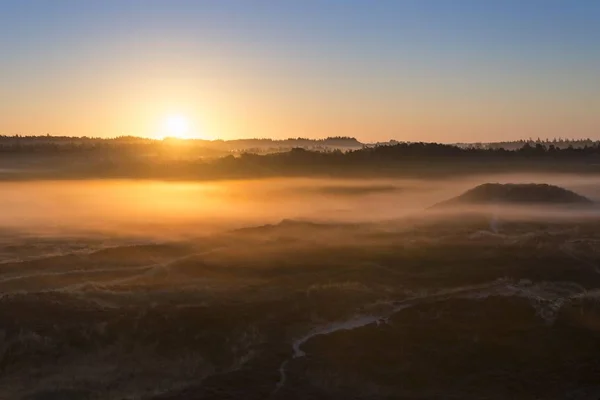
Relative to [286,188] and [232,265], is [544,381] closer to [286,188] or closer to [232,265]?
[232,265]

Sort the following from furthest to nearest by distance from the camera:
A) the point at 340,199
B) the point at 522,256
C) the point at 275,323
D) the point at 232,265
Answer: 1. the point at 340,199
2. the point at 522,256
3. the point at 232,265
4. the point at 275,323

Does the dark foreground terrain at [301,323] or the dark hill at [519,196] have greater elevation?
the dark hill at [519,196]

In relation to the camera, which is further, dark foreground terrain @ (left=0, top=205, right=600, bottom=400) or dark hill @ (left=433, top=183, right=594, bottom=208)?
dark hill @ (left=433, top=183, right=594, bottom=208)

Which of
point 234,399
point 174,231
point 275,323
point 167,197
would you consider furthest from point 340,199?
point 234,399

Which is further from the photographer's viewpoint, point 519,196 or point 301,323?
point 519,196

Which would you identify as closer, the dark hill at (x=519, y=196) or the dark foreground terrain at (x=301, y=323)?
the dark foreground terrain at (x=301, y=323)
